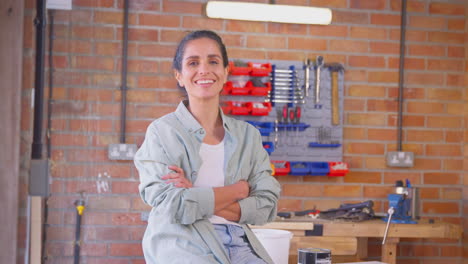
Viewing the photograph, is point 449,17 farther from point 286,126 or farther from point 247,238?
point 247,238

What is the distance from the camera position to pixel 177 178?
1.78 m

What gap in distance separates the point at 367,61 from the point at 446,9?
669mm

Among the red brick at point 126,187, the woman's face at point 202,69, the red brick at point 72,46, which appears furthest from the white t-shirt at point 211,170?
the red brick at point 126,187

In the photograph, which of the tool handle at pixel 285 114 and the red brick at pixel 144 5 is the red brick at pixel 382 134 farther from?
the red brick at pixel 144 5

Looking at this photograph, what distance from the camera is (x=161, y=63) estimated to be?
12.7 feet

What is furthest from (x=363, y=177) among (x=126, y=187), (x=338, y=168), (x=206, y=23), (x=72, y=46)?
(x=72, y=46)

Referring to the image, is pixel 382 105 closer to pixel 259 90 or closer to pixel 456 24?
pixel 456 24

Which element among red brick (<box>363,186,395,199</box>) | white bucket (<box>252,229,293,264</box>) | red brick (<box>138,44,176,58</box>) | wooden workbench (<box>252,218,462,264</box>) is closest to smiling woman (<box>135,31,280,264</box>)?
white bucket (<box>252,229,293,264</box>)

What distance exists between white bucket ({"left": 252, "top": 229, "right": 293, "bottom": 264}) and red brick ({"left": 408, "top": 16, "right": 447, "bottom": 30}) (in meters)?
2.07

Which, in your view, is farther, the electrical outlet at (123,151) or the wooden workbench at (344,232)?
the electrical outlet at (123,151)

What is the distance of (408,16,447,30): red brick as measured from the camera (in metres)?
4.12

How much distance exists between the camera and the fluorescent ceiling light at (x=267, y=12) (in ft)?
12.3

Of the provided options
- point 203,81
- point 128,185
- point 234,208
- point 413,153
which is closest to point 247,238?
point 234,208

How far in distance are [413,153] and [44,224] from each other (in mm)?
3568
